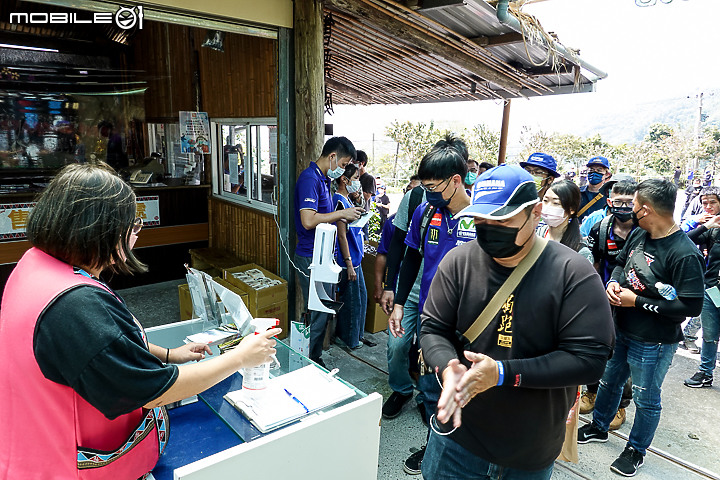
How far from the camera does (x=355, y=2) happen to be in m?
4.00

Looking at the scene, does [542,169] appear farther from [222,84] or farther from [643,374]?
[222,84]

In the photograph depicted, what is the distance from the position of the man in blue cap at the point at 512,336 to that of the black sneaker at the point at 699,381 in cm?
343

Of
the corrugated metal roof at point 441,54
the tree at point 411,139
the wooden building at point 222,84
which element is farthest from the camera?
the tree at point 411,139

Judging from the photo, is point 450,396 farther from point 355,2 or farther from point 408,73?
point 408,73

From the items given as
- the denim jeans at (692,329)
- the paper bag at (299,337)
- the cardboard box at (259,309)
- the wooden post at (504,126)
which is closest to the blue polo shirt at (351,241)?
the paper bag at (299,337)

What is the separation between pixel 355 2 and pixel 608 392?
3764 mm

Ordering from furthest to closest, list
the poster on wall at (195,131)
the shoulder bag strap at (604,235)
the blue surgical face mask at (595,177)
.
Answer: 1. the poster on wall at (195,131)
2. the blue surgical face mask at (595,177)
3. the shoulder bag strap at (604,235)

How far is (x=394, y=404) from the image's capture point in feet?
11.1

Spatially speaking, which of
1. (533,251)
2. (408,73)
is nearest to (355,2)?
(408,73)

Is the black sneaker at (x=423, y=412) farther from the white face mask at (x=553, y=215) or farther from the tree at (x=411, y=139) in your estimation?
the tree at (x=411, y=139)

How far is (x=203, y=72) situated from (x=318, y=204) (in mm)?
3376

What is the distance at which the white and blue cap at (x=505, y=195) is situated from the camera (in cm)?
150

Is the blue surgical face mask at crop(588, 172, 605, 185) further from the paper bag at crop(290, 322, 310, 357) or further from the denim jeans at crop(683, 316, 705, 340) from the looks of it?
the paper bag at crop(290, 322, 310, 357)

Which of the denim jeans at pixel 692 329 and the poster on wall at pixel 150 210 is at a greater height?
the poster on wall at pixel 150 210
